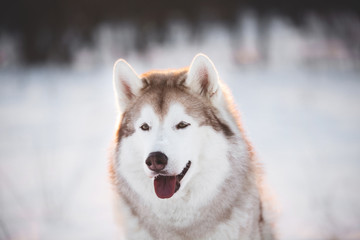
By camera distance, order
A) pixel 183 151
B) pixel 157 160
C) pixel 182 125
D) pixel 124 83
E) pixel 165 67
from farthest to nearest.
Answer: pixel 165 67, pixel 124 83, pixel 182 125, pixel 183 151, pixel 157 160

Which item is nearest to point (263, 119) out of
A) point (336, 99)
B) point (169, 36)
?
point (336, 99)

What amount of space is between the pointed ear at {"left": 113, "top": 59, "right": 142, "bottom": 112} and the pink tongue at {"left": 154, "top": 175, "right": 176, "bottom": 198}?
80 cm

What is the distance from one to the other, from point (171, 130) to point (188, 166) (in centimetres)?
30

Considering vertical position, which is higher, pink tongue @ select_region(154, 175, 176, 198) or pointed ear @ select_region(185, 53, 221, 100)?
pointed ear @ select_region(185, 53, 221, 100)

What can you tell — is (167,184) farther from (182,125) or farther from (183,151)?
(182,125)

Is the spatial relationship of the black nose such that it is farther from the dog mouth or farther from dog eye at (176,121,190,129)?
dog eye at (176,121,190,129)

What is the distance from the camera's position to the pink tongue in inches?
91.5

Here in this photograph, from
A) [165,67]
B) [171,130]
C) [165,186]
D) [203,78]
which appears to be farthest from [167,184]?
[165,67]

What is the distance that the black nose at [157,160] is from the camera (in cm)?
218

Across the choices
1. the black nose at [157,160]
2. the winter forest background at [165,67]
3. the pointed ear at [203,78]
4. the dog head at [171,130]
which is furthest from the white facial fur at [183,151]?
the winter forest background at [165,67]

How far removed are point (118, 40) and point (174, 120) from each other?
37.2ft

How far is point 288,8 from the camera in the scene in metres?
13.3

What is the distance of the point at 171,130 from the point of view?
7.89 ft

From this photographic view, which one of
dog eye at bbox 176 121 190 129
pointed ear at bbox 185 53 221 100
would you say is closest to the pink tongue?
dog eye at bbox 176 121 190 129
